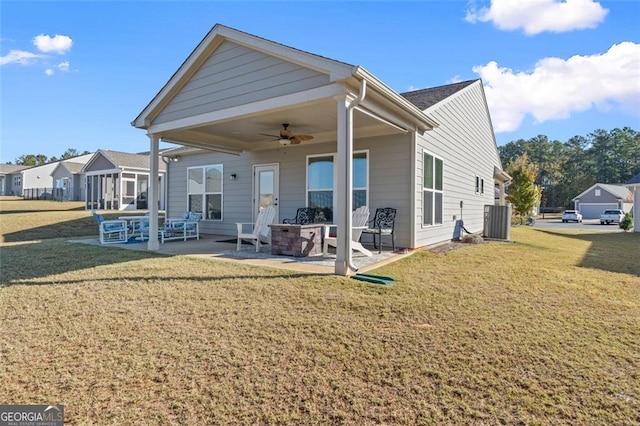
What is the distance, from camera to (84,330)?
2906 mm

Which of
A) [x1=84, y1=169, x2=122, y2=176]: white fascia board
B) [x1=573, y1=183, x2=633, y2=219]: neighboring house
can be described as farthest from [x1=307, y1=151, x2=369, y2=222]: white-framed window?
[x1=573, y1=183, x2=633, y2=219]: neighboring house

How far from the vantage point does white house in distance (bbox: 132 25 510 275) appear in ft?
16.7

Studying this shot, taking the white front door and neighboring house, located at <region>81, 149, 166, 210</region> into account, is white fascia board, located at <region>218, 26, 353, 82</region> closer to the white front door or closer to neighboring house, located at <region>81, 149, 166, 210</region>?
the white front door

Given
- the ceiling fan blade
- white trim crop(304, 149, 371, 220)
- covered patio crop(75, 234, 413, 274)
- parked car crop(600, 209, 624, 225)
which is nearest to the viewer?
covered patio crop(75, 234, 413, 274)

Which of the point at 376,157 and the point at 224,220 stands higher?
the point at 376,157

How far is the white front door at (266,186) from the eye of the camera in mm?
9352

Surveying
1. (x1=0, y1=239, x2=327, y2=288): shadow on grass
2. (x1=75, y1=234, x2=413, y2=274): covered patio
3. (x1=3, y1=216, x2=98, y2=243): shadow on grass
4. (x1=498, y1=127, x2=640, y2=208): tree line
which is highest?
(x1=498, y1=127, x2=640, y2=208): tree line

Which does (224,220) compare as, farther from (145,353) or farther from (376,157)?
(145,353)

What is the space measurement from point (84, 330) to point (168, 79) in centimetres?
547

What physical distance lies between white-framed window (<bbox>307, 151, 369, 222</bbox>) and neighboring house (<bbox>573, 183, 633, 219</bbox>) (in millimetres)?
41431

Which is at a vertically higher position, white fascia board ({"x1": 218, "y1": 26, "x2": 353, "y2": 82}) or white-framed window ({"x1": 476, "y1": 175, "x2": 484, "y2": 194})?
white fascia board ({"x1": 218, "y1": 26, "x2": 353, "y2": 82})

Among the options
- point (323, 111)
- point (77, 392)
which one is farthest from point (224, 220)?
point (77, 392)

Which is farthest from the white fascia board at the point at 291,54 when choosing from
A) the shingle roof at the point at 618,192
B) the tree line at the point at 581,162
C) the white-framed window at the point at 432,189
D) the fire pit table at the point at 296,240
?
the tree line at the point at 581,162

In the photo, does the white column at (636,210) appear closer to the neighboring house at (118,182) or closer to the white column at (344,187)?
the white column at (344,187)
